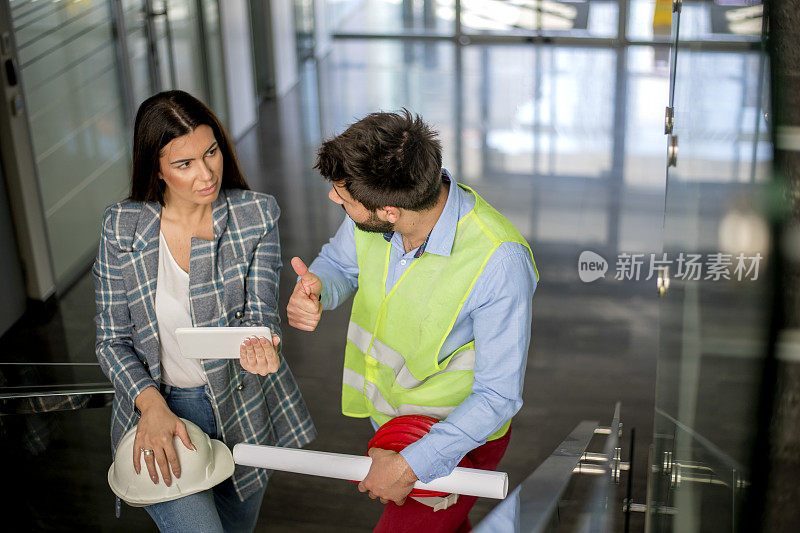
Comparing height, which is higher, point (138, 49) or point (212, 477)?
point (138, 49)

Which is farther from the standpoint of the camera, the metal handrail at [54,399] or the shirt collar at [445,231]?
the metal handrail at [54,399]

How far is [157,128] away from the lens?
207 cm

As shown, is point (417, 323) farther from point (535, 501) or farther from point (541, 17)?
point (541, 17)

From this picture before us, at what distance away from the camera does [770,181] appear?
0.99 meters

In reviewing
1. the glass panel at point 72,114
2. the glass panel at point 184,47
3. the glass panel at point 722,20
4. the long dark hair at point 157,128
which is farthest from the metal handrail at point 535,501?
the glass panel at point 184,47

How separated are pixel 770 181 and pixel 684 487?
1.00m

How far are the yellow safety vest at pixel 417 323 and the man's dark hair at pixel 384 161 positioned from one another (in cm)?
16

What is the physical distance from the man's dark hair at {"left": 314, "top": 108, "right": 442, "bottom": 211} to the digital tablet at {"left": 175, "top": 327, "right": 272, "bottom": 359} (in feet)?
1.28

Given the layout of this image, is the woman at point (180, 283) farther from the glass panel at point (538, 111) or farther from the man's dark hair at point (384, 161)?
the glass panel at point (538, 111)

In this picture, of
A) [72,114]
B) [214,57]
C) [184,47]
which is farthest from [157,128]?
[214,57]

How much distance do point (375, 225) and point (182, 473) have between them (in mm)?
735

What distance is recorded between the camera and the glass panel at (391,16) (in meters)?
11.6

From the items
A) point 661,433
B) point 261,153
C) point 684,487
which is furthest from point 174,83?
point 684,487

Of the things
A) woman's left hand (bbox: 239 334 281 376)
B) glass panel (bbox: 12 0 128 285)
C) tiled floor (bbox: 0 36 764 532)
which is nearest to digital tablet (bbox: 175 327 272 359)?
woman's left hand (bbox: 239 334 281 376)
